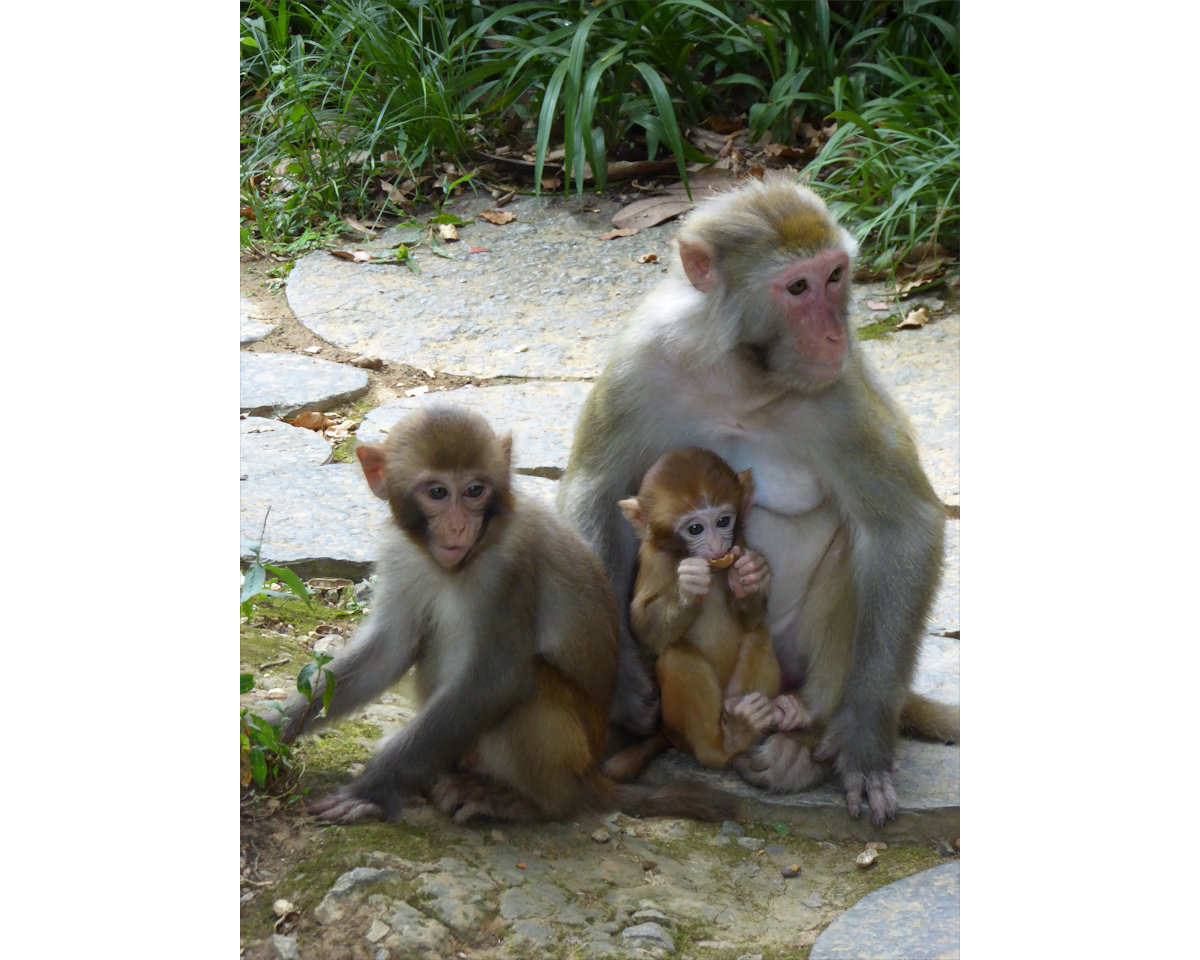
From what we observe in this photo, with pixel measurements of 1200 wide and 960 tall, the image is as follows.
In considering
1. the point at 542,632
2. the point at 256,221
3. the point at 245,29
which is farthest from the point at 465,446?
the point at 245,29

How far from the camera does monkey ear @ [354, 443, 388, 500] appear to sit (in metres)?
3.68

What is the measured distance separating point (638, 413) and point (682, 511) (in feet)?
1.18

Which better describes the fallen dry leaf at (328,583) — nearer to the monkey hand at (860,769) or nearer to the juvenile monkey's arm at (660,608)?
the juvenile monkey's arm at (660,608)

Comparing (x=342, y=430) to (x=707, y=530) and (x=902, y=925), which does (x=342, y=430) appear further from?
(x=902, y=925)

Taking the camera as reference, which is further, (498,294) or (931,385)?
(498,294)

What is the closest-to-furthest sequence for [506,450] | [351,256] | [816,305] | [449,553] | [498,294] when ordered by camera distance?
[449,553]
[506,450]
[816,305]
[498,294]
[351,256]

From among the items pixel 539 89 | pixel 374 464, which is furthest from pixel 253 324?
pixel 374 464

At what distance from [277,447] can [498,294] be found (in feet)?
7.43

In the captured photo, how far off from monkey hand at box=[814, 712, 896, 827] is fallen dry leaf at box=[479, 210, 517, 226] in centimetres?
518

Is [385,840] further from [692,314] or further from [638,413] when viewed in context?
[692,314]

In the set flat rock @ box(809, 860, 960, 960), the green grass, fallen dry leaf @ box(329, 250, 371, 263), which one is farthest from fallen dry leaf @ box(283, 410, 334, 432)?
flat rock @ box(809, 860, 960, 960)

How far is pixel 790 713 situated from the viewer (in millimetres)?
4289

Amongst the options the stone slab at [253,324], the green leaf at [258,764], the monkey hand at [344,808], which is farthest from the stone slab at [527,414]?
the green leaf at [258,764]

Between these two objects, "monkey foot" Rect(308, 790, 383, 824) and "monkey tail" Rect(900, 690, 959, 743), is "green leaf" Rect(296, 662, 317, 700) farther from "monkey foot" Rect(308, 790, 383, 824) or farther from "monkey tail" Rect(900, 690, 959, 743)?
"monkey tail" Rect(900, 690, 959, 743)
